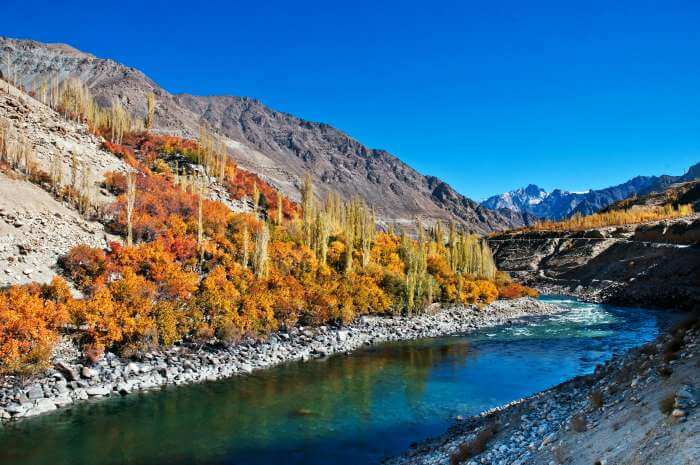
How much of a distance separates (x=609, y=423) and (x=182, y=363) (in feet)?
68.7

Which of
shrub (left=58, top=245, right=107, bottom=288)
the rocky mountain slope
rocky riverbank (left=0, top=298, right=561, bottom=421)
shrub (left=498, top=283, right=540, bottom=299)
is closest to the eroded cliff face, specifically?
shrub (left=498, top=283, right=540, bottom=299)

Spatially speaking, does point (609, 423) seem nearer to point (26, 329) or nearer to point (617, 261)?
point (26, 329)

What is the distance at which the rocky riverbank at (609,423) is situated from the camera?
27.2ft

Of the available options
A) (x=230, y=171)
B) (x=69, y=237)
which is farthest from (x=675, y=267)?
(x=69, y=237)

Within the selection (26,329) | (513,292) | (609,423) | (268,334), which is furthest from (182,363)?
(513,292)

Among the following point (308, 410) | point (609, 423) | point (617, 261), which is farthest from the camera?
point (617, 261)

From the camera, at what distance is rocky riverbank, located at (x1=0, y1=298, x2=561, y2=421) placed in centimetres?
2003

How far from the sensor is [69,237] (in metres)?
31.8

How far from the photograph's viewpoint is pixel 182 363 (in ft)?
82.1

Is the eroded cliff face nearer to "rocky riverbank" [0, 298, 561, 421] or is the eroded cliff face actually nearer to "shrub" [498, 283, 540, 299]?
"shrub" [498, 283, 540, 299]

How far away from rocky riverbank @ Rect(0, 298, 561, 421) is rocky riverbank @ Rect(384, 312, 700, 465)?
13.5 m

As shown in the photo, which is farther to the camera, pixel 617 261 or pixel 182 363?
pixel 617 261

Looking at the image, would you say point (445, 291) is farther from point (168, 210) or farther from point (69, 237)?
point (69, 237)

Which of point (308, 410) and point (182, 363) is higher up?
point (182, 363)
